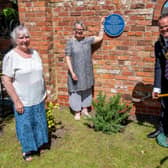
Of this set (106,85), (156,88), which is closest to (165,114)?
(156,88)

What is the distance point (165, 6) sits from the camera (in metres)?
3.72

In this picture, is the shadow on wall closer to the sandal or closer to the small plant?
the small plant

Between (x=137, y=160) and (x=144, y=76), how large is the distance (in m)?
1.51

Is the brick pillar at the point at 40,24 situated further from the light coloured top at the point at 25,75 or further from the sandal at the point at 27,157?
the sandal at the point at 27,157

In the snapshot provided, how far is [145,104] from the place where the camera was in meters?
4.39

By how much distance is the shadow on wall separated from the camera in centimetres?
429

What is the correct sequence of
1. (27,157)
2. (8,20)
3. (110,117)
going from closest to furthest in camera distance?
1. (27,157)
2. (110,117)
3. (8,20)

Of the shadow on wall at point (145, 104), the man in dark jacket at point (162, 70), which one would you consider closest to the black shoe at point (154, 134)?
the man in dark jacket at point (162, 70)

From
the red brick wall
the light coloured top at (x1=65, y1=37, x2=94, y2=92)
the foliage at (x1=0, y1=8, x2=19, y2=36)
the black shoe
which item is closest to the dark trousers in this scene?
the black shoe

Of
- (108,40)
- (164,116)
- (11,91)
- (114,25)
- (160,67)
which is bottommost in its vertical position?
(164,116)

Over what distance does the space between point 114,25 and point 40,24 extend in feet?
4.28

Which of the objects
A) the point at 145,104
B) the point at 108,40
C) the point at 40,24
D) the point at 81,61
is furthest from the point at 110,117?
the point at 40,24

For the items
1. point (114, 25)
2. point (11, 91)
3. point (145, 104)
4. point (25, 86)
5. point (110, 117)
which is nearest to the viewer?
point (11, 91)

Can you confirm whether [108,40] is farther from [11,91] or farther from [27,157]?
[27,157]
